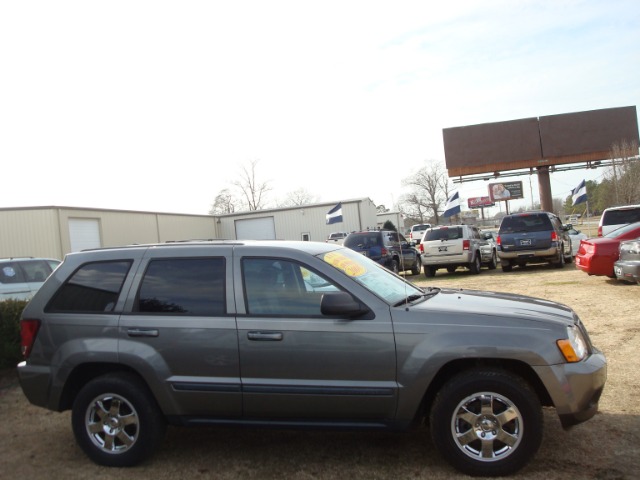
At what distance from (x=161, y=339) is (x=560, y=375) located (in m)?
2.87

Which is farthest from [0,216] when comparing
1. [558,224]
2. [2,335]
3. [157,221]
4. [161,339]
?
[161,339]

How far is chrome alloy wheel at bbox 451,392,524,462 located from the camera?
3.67 meters

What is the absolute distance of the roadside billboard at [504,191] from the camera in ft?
277

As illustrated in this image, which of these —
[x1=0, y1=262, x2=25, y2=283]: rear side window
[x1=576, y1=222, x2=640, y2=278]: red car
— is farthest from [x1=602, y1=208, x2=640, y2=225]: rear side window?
[x1=0, y1=262, x2=25, y2=283]: rear side window

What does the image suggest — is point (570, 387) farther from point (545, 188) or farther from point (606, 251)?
point (545, 188)

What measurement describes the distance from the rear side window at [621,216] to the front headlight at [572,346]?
13560 millimetres

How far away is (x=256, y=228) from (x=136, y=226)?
11291 millimetres

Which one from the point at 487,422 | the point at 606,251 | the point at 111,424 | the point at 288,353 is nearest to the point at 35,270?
the point at 111,424

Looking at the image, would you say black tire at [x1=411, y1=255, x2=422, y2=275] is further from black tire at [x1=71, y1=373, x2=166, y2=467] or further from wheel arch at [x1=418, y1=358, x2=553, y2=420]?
black tire at [x1=71, y1=373, x2=166, y2=467]

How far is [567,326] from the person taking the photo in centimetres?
376

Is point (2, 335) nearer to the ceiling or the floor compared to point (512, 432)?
nearer to the ceiling

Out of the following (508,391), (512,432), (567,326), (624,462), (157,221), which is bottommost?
(624,462)

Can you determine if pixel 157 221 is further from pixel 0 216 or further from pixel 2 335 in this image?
pixel 2 335

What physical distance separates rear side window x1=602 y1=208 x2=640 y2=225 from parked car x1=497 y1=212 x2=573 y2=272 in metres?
1.47
